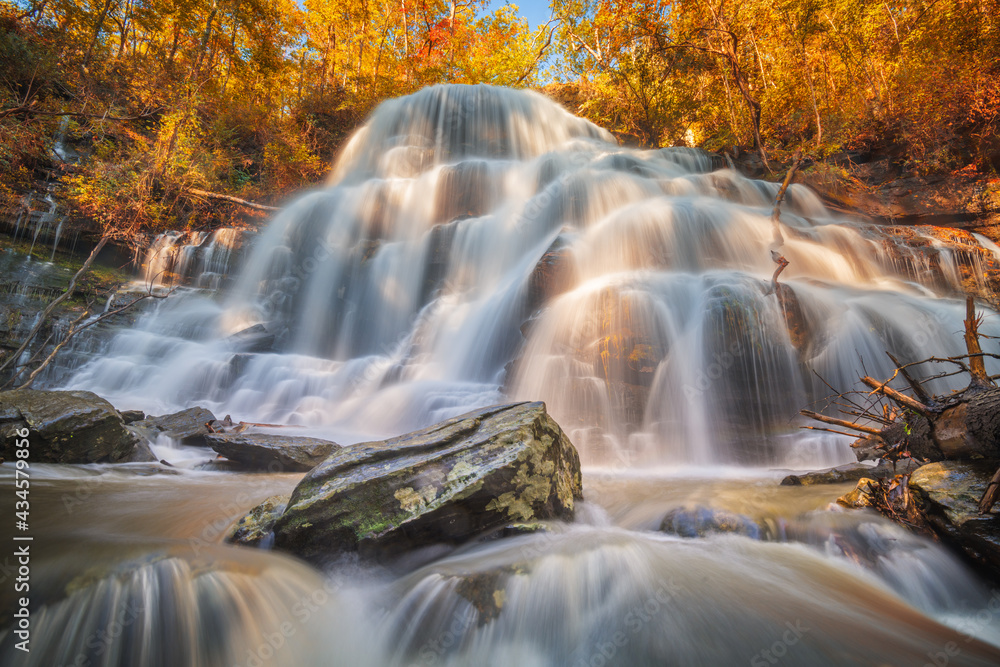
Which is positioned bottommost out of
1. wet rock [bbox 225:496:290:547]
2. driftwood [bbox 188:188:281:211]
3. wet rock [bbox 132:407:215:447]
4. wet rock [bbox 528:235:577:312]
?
wet rock [bbox 225:496:290:547]

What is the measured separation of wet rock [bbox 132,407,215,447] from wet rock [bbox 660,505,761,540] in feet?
18.3

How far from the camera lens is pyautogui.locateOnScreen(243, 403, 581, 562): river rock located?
2.61 m

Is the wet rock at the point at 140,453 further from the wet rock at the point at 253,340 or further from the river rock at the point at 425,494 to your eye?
the wet rock at the point at 253,340

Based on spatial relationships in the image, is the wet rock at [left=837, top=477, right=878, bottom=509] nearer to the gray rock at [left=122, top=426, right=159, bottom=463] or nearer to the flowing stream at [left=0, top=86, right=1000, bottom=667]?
the flowing stream at [left=0, top=86, right=1000, bottom=667]

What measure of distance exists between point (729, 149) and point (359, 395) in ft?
50.2

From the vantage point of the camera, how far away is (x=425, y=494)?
271 cm

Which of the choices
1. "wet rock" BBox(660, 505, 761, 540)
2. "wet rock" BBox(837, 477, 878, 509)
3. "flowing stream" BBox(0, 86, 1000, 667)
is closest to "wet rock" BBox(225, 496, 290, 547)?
"flowing stream" BBox(0, 86, 1000, 667)

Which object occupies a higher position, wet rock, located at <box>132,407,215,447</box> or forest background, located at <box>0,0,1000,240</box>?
forest background, located at <box>0,0,1000,240</box>

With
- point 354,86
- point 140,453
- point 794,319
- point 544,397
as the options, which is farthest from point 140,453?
point 354,86

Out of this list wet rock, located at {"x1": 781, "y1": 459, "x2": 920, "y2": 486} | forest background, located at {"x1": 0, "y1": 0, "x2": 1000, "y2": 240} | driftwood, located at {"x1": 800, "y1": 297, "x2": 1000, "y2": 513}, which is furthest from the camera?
forest background, located at {"x1": 0, "y1": 0, "x2": 1000, "y2": 240}

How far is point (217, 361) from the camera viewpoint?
9289 mm

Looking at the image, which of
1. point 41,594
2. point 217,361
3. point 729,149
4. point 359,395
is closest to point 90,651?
point 41,594

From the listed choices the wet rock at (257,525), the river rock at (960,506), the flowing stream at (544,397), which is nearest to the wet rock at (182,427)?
the flowing stream at (544,397)

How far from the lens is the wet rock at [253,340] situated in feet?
34.5
